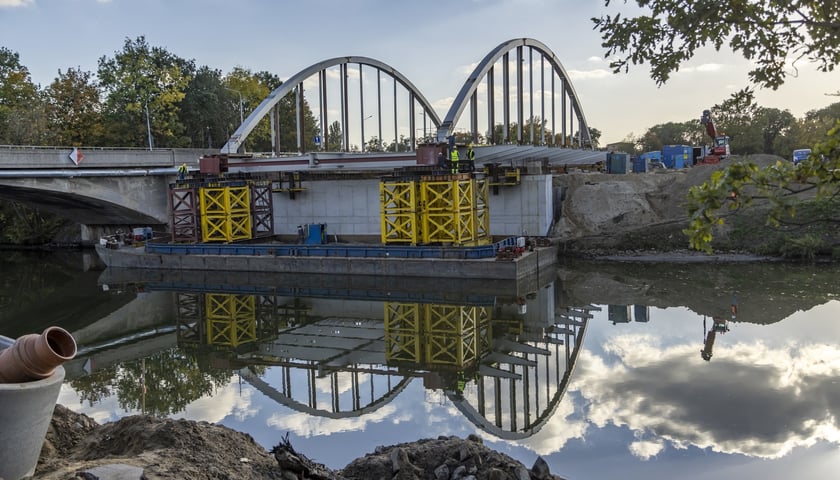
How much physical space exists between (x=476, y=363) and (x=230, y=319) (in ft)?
36.7

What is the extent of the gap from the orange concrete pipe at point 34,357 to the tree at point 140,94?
172 ft

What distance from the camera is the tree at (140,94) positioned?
55.8m

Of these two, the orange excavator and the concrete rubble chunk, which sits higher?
the concrete rubble chunk

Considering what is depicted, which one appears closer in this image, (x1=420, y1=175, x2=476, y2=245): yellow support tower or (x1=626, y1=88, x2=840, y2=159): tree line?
(x1=420, y1=175, x2=476, y2=245): yellow support tower

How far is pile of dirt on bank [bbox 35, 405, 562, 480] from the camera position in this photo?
6.70 metres

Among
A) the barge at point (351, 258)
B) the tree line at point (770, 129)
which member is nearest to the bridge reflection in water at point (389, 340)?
the barge at point (351, 258)

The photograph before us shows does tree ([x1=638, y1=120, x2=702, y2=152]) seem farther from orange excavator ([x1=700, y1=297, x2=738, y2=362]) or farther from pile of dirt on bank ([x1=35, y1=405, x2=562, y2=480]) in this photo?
pile of dirt on bank ([x1=35, y1=405, x2=562, y2=480])

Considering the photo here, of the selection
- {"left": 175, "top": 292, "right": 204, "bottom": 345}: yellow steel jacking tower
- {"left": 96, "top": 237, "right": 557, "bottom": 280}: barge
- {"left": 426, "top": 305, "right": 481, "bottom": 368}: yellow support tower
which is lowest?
{"left": 175, "top": 292, "right": 204, "bottom": 345}: yellow steel jacking tower

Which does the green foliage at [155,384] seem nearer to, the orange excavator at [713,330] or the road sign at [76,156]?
the orange excavator at [713,330]

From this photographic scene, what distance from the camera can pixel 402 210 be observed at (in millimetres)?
31016

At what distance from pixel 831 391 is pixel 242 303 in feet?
69.0

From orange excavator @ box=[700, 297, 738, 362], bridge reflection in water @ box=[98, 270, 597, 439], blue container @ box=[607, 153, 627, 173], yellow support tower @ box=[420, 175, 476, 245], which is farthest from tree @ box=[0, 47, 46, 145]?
orange excavator @ box=[700, 297, 738, 362]

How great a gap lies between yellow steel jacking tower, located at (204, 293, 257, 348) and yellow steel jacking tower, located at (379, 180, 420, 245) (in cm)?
708

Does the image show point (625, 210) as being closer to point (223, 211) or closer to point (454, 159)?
point (454, 159)
